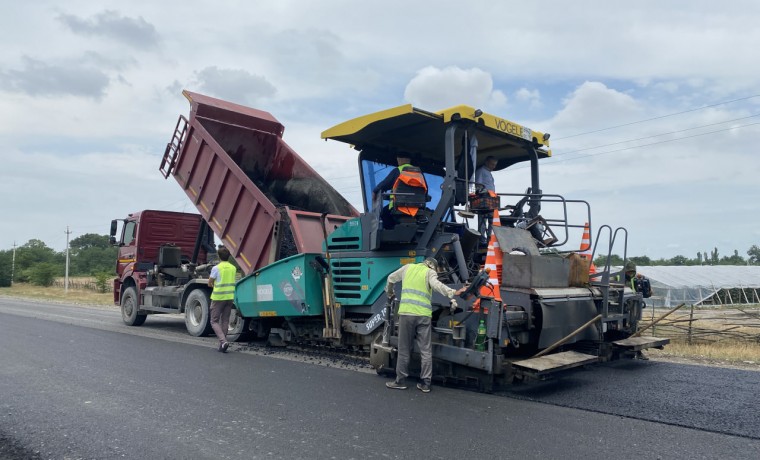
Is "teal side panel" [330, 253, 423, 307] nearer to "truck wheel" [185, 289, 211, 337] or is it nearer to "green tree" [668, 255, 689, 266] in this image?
"truck wheel" [185, 289, 211, 337]

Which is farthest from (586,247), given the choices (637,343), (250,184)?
(250,184)

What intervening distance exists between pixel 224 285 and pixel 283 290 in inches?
46.7

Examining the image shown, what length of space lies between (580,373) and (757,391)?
156 centimetres

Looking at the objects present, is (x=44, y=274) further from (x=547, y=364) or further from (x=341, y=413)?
(x=547, y=364)

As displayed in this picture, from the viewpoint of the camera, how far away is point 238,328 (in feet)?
27.6

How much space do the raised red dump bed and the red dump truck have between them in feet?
0.05

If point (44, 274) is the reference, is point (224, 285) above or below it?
below

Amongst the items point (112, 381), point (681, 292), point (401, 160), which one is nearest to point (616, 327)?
point (401, 160)

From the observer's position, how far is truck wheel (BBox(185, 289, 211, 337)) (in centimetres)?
910

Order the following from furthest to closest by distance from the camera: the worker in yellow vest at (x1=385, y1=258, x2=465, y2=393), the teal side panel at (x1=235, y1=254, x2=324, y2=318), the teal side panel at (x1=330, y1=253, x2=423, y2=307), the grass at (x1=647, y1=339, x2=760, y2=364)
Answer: the grass at (x1=647, y1=339, x2=760, y2=364), the teal side panel at (x1=235, y1=254, x2=324, y2=318), the teal side panel at (x1=330, y1=253, x2=423, y2=307), the worker in yellow vest at (x1=385, y1=258, x2=465, y2=393)

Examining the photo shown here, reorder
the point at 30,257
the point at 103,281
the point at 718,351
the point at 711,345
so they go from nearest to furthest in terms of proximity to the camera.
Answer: the point at 718,351 → the point at 711,345 → the point at 103,281 → the point at 30,257

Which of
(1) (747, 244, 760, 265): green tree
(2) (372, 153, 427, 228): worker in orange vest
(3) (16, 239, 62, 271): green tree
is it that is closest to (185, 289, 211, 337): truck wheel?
(2) (372, 153, 427, 228): worker in orange vest

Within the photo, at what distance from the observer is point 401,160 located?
20.5ft

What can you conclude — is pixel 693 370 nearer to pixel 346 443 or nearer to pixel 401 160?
pixel 401 160
